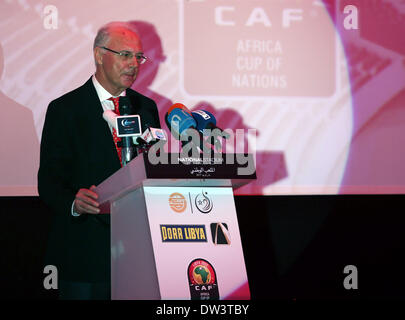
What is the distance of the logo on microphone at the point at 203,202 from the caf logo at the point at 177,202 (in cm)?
4

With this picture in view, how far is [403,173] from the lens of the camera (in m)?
3.72

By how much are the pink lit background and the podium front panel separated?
→ 1.92 m

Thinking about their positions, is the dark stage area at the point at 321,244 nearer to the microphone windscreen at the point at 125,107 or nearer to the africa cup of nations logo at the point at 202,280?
the microphone windscreen at the point at 125,107

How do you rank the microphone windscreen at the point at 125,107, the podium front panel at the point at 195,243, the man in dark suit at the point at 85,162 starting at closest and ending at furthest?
the podium front panel at the point at 195,243 < the microphone windscreen at the point at 125,107 < the man in dark suit at the point at 85,162

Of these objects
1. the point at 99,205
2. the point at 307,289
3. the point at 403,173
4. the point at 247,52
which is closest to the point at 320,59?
the point at 247,52

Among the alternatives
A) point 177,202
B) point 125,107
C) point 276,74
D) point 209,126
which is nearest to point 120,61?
point 125,107

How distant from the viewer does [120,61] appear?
7.74 feet

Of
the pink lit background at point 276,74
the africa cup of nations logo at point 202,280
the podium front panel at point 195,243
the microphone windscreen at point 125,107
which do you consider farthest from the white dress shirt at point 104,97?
the pink lit background at point 276,74

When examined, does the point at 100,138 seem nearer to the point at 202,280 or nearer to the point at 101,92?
the point at 101,92

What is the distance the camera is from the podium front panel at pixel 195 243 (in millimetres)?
1616

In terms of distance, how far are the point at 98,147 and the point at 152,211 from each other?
75 centimetres

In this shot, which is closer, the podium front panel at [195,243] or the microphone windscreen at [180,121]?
the podium front panel at [195,243]

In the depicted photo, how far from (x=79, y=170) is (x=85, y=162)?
0.05 metres

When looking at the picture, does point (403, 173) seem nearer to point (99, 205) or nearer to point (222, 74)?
point (222, 74)
